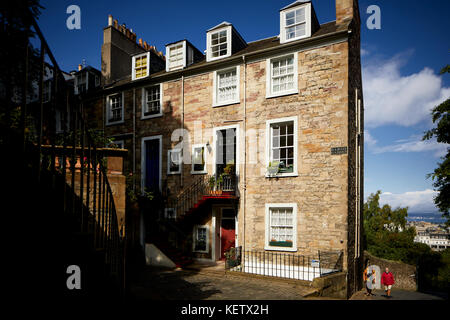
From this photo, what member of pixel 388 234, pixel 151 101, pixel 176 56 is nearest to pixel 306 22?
pixel 176 56

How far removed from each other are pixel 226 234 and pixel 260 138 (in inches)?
192

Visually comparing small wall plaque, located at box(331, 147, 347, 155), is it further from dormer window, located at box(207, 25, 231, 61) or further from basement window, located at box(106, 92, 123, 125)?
basement window, located at box(106, 92, 123, 125)

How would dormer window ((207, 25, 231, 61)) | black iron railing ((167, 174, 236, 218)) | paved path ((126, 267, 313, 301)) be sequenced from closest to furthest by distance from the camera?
paved path ((126, 267, 313, 301)), black iron railing ((167, 174, 236, 218)), dormer window ((207, 25, 231, 61))

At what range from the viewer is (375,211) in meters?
34.6

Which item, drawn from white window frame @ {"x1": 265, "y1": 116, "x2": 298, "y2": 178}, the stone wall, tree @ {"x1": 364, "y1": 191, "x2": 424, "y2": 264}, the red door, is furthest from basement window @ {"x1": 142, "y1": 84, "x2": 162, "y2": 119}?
tree @ {"x1": 364, "y1": 191, "x2": 424, "y2": 264}

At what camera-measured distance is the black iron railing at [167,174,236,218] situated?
13195 mm

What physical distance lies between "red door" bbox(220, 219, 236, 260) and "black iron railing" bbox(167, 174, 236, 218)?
1793mm

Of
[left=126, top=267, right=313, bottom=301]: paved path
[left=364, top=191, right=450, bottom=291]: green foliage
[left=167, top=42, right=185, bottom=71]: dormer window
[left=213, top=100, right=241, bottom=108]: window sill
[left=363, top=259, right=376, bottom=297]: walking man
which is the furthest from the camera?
[left=364, top=191, right=450, bottom=291]: green foliage

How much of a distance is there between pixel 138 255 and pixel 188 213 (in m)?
3.77

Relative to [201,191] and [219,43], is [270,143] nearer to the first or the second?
[201,191]

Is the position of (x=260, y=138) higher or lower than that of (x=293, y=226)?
higher

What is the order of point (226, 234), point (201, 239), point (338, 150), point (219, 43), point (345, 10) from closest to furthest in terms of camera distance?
1. point (338, 150)
2. point (345, 10)
3. point (226, 234)
4. point (201, 239)
5. point (219, 43)

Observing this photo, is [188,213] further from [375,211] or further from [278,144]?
[375,211]

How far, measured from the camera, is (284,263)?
455 inches
